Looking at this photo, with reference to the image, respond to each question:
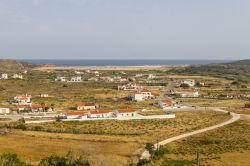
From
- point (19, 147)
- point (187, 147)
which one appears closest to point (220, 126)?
point (187, 147)

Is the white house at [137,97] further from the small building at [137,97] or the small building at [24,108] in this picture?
the small building at [24,108]

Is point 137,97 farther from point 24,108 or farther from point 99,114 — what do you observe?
point 24,108

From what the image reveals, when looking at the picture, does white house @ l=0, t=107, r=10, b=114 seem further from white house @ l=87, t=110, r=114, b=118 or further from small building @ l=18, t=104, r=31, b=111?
white house @ l=87, t=110, r=114, b=118

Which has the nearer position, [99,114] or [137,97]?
[99,114]

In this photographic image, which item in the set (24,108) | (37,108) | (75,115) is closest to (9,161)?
(75,115)

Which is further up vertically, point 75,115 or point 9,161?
point 9,161

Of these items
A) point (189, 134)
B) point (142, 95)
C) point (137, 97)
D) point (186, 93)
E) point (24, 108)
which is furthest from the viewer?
point (186, 93)

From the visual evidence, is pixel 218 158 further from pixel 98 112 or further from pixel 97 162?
pixel 98 112

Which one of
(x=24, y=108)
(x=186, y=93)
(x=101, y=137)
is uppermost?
(x=24, y=108)
